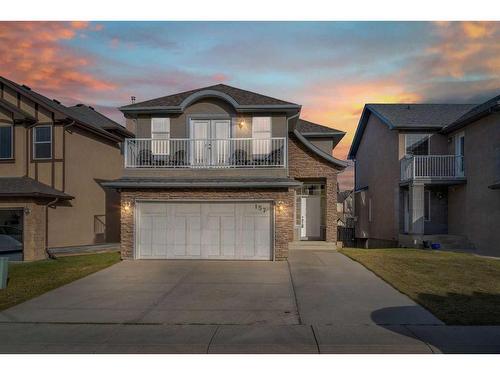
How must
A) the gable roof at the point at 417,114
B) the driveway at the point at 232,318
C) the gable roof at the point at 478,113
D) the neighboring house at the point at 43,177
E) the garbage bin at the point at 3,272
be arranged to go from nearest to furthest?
the driveway at the point at 232,318, the garbage bin at the point at 3,272, the neighboring house at the point at 43,177, the gable roof at the point at 478,113, the gable roof at the point at 417,114

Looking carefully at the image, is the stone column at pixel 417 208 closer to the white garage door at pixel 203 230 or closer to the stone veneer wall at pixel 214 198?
the stone veneer wall at pixel 214 198

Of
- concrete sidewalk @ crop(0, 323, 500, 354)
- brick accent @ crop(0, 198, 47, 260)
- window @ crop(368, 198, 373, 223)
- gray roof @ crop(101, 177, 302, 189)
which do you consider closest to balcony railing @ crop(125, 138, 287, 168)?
gray roof @ crop(101, 177, 302, 189)

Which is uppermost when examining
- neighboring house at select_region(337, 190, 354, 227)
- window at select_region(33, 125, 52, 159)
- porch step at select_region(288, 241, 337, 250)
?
window at select_region(33, 125, 52, 159)

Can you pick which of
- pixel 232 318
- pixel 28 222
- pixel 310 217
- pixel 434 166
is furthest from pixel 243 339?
pixel 434 166

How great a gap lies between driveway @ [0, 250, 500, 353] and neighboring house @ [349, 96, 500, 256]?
926cm

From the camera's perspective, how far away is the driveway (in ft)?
20.0

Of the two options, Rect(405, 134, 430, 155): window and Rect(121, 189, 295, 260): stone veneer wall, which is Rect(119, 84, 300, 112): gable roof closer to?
Rect(121, 189, 295, 260): stone veneer wall

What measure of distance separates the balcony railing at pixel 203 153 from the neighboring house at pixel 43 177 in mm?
3803

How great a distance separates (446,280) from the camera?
1093 cm

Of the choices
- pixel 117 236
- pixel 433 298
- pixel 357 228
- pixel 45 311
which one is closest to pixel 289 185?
pixel 433 298

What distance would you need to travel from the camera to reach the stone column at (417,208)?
778 inches

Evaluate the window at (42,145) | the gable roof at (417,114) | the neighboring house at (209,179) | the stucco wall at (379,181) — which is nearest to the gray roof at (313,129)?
the neighboring house at (209,179)

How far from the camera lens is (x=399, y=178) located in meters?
21.5

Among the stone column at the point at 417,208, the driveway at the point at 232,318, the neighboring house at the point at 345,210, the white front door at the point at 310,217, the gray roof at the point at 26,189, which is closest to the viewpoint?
the driveway at the point at 232,318
